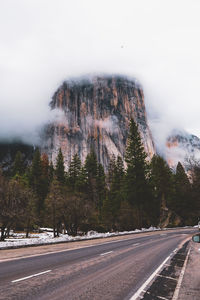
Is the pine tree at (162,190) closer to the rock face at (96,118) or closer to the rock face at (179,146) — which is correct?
the rock face at (96,118)

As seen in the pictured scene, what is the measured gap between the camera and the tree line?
28.8m

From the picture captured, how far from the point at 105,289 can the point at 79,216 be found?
2863 centimetres

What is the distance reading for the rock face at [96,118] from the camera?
345 ft

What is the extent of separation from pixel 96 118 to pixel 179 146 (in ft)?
307

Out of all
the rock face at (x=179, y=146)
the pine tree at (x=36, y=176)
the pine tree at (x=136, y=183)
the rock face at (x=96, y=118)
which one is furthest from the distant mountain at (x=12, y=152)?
the rock face at (x=179, y=146)

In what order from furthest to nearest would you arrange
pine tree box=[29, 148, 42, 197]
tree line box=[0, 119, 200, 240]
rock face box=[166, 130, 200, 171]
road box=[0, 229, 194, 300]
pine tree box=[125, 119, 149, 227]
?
rock face box=[166, 130, 200, 171] < pine tree box=[29, 148, 42, 197] < pine tree box=[125, 119, 149, 227] < tree line box=[0, 119, 200, 240] < road box=[0, 229, 194, 300]

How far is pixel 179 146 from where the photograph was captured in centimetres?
18138

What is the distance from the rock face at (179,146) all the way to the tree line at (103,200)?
102 metres

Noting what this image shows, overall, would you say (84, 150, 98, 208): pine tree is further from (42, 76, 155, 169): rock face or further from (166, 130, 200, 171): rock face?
(166, 130, 200, 171): rock face

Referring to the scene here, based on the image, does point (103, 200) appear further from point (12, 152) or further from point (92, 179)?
point (12, 152)

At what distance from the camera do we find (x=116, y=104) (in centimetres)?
11988

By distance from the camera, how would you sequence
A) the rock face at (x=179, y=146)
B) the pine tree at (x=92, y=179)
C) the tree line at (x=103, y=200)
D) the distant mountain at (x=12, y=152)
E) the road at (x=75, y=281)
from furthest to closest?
the rock face at (x=179, y=146) → the distant mountain at (x=12, y=152) → the pine tree at (x=92, y=179) → the tree line at (x=103, y=200) → the road at (x=75, y=281)

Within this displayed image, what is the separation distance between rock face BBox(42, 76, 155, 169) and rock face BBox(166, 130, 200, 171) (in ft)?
181

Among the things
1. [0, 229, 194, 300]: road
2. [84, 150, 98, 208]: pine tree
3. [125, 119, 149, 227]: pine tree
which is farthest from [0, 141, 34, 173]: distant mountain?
[0, 229, 194, 300]: road
